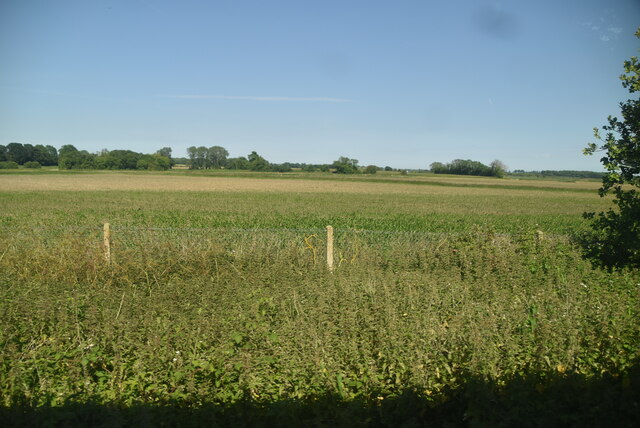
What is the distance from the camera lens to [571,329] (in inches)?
211

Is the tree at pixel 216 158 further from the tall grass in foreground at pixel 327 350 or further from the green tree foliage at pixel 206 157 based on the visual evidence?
the tall grass in foreground at pixel 327 350

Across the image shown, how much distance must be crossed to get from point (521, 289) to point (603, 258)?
2.00 meters

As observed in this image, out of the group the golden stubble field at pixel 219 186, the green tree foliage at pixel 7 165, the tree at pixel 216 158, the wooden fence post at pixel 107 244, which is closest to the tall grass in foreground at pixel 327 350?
the wooden fence post at pixel 107 244

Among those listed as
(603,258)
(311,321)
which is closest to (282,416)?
(311,321)

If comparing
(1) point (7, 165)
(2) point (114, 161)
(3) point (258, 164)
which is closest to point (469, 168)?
(3) point (258, 164)

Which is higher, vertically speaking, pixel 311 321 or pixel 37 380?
pixel 311 321

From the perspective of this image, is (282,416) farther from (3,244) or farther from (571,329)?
(3,244)

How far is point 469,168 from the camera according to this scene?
120812 mm

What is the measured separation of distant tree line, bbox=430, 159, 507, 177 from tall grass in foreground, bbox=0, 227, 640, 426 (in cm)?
11438

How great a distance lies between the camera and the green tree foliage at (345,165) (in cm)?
12612

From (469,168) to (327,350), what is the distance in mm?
123008

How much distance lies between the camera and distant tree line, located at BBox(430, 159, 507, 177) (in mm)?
114938

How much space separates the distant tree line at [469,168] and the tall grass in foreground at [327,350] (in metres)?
114

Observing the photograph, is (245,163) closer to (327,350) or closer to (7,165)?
(7,165)
